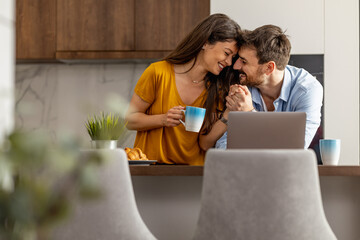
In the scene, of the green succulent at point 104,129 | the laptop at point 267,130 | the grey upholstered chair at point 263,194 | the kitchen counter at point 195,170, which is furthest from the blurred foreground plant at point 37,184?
the green succulent at point 104,129

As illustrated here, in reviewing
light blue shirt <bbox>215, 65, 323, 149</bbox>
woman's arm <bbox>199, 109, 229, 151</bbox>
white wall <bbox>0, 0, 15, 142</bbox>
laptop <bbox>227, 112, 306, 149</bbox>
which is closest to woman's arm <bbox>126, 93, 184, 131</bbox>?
woman's arm <bbox>199, 109, 229, 151</bbox>

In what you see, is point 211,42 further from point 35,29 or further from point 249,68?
point 35,29

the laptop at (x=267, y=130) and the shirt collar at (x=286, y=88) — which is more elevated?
the shirt collar at (x=286, y=88)

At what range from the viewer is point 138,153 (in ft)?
6.61

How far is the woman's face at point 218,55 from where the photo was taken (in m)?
2.55

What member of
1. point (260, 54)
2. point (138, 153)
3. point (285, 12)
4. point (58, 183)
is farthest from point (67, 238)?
point (285, 12)

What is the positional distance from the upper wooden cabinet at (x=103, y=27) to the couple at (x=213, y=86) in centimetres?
86

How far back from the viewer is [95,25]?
356 cm

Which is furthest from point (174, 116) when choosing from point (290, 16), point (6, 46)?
point (290, 16)

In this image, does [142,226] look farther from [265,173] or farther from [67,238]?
[265,173]

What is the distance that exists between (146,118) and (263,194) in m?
1.30

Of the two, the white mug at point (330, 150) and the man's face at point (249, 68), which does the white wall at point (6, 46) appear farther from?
the man's face at point (249, 68)

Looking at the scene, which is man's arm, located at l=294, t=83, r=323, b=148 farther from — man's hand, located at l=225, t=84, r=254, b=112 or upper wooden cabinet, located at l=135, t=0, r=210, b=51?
upper wooden cabinet, located at l=135, t=0, r=210, b=51

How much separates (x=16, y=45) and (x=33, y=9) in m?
0.29
